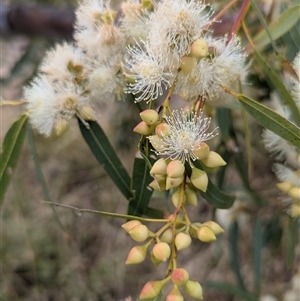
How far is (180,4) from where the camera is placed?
26.6 inches

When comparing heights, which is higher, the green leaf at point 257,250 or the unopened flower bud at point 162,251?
the unopened flower bud at point 162,251

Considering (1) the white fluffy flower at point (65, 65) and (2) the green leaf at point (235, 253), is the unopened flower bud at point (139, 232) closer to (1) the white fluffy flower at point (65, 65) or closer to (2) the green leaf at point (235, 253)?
(1) the white fluffy flower at point (65, 65)

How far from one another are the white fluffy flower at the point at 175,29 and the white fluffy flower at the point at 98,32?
11 centimetres

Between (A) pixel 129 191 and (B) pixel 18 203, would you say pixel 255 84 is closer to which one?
(A) pixel 129 191

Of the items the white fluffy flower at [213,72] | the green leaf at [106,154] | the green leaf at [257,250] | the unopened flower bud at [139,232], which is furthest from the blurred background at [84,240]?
the unopened flower bud at [139,232]

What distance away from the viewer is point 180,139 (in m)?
0.62

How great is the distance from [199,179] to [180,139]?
0.20ft

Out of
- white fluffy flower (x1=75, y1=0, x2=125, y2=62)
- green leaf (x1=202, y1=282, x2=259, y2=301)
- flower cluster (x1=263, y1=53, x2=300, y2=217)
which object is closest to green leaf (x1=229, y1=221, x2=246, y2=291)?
green leaf (x1=202, y1=282, x2=259, y2=301)

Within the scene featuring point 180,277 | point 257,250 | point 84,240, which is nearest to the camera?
point 180,277

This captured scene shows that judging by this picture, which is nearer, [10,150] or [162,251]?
[162,251]

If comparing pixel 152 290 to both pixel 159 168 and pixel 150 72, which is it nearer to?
pixel 159 168

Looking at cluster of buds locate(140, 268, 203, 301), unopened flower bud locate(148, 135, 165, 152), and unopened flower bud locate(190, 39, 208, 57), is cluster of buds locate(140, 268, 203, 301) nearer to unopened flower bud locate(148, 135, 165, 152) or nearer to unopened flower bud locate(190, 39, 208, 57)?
unopened flower bud locate(148, 135, 165, 152)

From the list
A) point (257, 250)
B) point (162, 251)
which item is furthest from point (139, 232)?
point (257, 250)

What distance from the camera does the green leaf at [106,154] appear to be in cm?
88
